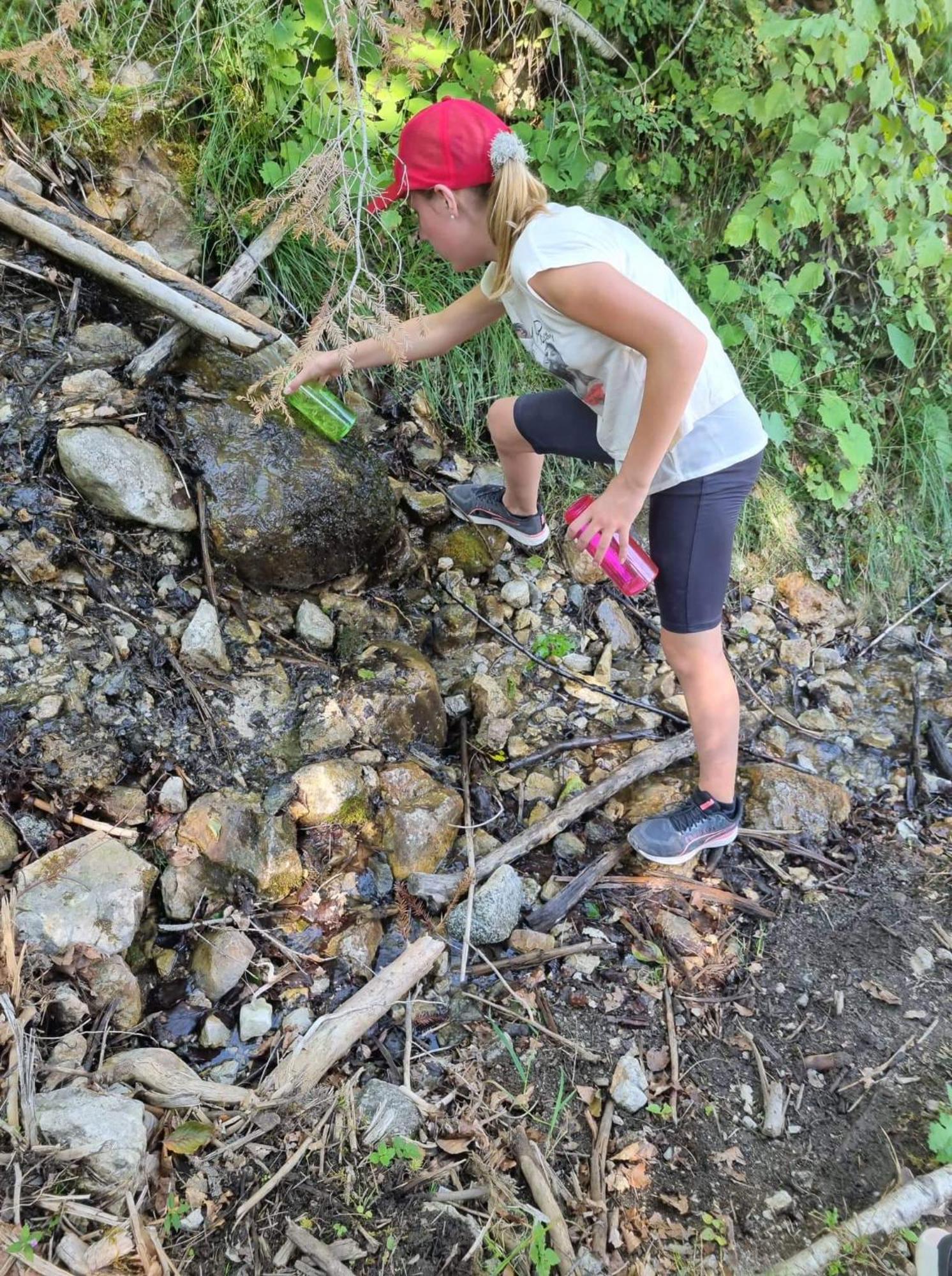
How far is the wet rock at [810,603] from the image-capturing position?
3514 millimetres

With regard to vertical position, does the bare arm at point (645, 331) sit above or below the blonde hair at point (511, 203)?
below

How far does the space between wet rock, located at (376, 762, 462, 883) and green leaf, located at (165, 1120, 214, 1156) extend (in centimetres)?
78

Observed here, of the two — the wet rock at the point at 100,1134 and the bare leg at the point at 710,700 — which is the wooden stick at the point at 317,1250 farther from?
the bare leg at the point at 710,700

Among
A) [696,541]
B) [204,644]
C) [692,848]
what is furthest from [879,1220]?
[204,644]

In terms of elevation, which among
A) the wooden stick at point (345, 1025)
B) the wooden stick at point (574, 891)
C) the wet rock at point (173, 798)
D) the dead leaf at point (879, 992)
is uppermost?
the wet rock at point (173, 798)

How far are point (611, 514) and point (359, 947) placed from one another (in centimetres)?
123

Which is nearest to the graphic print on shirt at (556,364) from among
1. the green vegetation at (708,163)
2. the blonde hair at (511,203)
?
the blonde hair at (511,203)

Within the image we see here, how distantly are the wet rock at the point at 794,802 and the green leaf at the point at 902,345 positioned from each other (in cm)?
208

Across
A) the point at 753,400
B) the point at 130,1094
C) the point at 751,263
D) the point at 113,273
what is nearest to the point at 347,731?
the point at 130,1094

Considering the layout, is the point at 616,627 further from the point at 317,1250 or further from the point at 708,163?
the point at 317,1250

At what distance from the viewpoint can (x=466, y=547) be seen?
3059 millimetres

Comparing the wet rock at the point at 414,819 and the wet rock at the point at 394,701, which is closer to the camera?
the wet rock at the point at 414,819

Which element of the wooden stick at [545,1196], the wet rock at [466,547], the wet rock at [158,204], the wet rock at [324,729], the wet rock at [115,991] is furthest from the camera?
the wet rock at [466,547]

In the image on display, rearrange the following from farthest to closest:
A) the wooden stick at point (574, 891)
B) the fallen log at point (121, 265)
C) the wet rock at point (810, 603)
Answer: the wet rock at point (810, 603)
the fallen log at point (121, 265)
the wooden stick at point (574, 891)
